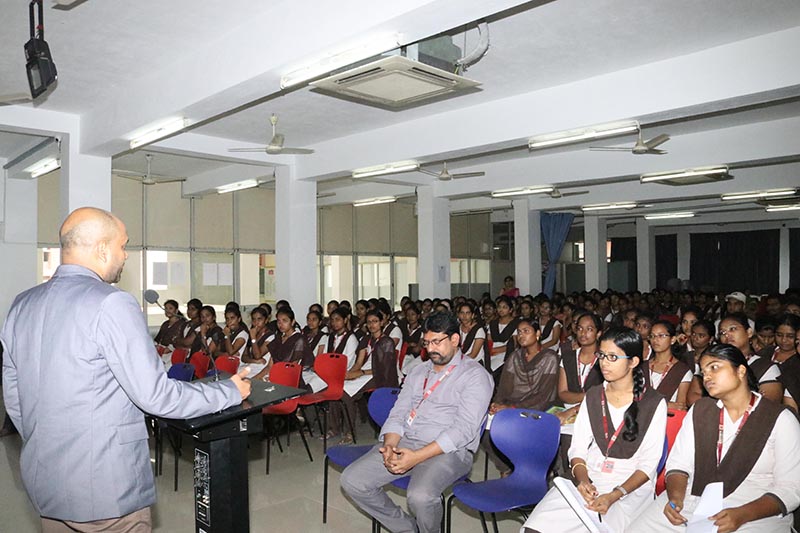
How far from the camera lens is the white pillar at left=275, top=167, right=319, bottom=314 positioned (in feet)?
28.2

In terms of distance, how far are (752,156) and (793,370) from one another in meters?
3.81

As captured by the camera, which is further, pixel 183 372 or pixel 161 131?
pixel 161 131

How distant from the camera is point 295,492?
15.1 ft

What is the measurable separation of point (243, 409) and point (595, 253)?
13991mm

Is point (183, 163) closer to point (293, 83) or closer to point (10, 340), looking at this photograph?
point (293, 83)

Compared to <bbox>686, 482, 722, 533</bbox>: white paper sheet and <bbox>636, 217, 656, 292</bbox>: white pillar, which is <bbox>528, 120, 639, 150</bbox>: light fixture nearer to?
<bbox>686, 482, 722, 533</bbox>: white paper sheet

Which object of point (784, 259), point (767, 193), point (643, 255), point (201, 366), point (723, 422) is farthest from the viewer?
point (784, 259)

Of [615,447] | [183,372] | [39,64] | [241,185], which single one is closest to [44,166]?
[241,185]

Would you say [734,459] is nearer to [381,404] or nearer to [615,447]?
[615,447]

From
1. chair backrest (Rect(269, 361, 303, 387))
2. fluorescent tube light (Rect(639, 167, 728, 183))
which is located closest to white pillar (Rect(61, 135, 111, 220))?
chair backrest (Rect(269, 361, 303, 387))

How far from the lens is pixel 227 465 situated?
2.23 m

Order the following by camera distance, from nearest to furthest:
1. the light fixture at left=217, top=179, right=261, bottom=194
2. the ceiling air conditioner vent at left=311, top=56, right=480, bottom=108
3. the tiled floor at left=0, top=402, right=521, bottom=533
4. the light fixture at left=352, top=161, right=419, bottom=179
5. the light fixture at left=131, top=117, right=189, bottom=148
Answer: the ceiling air conditioner vent at left=311, top=56, right=480, bottom=108 < the tiled floor at left=0, top=402, right=521, bottom=533 < the light fixture at left=131, top=117, right=189, bottom=148 < the light fixture at left=352, top=161, right=419, bottom=179 < the light fixture at left=217, top=179, right=261, bottom=194

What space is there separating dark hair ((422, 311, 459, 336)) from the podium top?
4.50ft

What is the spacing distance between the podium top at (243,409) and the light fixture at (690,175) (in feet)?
22.9
